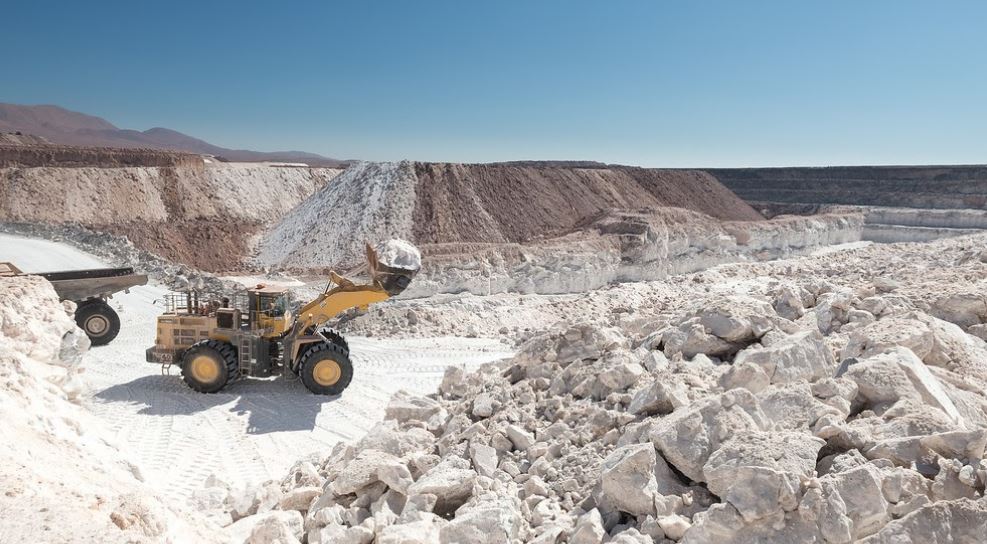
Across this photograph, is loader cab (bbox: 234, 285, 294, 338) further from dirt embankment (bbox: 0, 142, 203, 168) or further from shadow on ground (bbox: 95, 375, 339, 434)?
dirt embankment (bbox: 0, 142, 203, 168)

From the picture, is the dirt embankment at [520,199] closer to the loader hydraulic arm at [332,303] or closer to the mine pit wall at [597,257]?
the mine pit wall at [597,257]

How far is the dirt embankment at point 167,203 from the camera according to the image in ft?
89.9

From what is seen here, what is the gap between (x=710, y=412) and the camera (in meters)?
4.20

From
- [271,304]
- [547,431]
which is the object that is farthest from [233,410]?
[547,431]

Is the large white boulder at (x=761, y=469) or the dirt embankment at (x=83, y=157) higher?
the dirt embankment at (x=83, y=157)

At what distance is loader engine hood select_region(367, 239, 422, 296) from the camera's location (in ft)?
33.8

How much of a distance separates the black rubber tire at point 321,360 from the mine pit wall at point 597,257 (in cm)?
711

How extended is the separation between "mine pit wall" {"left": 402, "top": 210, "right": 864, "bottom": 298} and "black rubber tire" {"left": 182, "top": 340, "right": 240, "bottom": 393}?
294 inches

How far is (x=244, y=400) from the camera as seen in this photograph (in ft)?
33.0

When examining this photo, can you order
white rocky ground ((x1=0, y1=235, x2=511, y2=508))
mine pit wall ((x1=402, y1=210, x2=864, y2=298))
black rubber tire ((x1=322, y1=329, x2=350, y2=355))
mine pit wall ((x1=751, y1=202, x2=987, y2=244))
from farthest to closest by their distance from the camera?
mine pit wall ((x1=751, y1=202, x2=987, y2=244)), mine pit wall ((x1=402, y1=210, x2=864, y2=298)), black rubber tire ((x1=322, y1=329, x2=350, y2=355)), white rocky ground ((x1=0, y1=235, x2=511, y2=508))

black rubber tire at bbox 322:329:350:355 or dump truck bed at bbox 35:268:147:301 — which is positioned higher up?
dump truck bed at bbox 35:268:147:301

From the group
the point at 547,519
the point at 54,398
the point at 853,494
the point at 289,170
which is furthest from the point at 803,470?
the point at 289,170

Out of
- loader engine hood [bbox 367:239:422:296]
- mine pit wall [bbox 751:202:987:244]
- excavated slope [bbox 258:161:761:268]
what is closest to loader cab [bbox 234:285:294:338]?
loader engine hood [bbox 367:239:422:296]

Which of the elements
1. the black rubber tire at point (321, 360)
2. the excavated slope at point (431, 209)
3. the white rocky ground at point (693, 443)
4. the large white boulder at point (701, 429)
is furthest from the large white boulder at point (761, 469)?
the excavated slope at point (431, 209)
